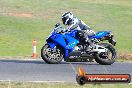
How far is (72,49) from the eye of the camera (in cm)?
1691

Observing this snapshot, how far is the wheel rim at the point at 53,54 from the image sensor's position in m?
16.7

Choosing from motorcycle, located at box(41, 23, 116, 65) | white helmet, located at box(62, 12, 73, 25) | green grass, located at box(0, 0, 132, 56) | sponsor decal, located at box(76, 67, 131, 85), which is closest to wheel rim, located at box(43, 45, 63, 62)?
motorcycle, located at box(41, 23, 116, 65)

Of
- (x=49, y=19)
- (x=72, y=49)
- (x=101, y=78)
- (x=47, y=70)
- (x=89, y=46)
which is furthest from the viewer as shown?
(x=49, y=19)

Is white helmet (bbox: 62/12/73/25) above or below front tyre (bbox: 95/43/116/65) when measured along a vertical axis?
above

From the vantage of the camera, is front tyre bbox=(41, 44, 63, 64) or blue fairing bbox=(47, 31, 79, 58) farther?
blue fairing bbox=(47, 31, 79, 58)

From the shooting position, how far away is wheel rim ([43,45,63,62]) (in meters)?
16.7

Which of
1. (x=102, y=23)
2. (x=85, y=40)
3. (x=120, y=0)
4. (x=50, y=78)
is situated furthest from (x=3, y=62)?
(x=120, y=0)

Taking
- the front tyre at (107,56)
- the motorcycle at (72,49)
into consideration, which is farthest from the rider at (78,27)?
the front tyre at (107,56)

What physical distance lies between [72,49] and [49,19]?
25230mm

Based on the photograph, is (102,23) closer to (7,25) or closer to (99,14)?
(99,14)

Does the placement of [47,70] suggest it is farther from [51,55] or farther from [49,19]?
[49,19]

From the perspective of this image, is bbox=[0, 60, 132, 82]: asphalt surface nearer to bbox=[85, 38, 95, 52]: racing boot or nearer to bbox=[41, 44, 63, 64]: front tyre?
bbox=[41, 44, 63, 64]: front tyre

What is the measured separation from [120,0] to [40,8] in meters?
12.7

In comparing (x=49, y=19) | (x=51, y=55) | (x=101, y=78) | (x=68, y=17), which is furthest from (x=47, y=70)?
(x=49, y=19)
